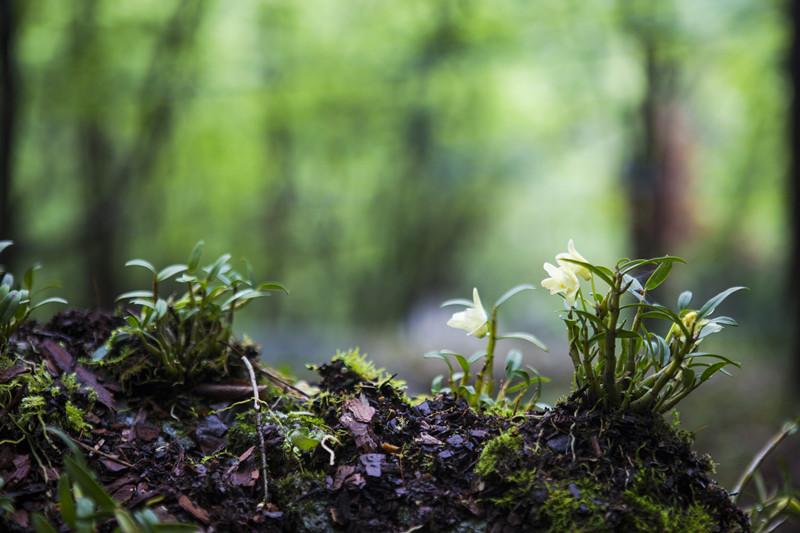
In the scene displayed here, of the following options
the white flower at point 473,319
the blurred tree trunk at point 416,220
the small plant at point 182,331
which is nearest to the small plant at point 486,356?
the white flower at point 473,319

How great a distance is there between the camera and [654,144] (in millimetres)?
7992

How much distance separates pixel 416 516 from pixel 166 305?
772mm

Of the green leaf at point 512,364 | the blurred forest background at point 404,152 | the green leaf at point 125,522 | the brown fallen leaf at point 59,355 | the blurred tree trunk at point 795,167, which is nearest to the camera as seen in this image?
the green leaf at point 125,522

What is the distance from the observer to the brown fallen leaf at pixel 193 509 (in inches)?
45.1

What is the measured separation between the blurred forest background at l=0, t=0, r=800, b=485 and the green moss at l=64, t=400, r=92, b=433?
448 cm

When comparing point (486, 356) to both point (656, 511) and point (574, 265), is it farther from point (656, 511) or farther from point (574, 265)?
point (656, 511)

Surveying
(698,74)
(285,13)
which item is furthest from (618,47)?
(285,13)

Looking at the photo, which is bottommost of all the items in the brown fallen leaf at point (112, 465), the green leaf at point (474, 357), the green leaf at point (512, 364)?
the brown fallen leaf at point (112, 465)

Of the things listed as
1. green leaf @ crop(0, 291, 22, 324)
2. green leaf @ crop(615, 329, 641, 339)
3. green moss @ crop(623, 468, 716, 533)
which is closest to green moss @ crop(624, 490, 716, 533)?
green moss @ crop(623, 468, 716, 533)

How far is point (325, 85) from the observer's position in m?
9.59

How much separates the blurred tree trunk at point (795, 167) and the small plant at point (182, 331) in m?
4.60

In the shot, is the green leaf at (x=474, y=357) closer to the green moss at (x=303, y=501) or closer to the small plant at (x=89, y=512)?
the green moss at (x=303, y=501)

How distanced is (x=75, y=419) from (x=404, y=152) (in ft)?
33.0

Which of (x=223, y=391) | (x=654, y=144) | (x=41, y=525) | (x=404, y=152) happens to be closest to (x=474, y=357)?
(x=223, y=391)
